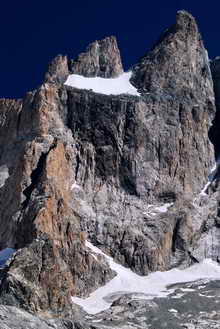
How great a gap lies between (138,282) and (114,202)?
20.1 metres

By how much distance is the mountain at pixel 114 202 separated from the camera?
137 m

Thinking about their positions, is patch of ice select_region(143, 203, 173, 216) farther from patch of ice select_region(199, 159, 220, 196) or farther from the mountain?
patch of ice select_region(199, 159, 220, 196)

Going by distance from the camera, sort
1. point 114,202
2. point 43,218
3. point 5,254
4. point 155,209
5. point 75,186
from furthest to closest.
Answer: point 155,209
point 75,186
point 114,202
point 43,218
point 5,254

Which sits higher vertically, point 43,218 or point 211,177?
point 211,177

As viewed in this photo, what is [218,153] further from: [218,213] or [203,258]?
[203,258]

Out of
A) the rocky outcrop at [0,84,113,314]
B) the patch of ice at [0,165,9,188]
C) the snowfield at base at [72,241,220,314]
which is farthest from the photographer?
the patch of ice at [0,165,9,188]

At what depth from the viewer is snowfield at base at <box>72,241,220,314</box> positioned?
147 m

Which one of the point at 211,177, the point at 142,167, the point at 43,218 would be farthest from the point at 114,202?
the point at 211,177

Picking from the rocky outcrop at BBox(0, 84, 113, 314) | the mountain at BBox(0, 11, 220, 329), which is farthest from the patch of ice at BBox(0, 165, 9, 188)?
the rocky outcrop at BBox(0, 84, 113, 314)

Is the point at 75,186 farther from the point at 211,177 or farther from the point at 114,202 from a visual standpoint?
the point at 211,177

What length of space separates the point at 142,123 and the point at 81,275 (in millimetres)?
41575

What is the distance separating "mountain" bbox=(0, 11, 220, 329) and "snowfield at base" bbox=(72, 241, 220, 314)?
256 millimetres

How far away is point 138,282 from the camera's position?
158m

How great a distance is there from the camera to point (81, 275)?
15225 centimetres
